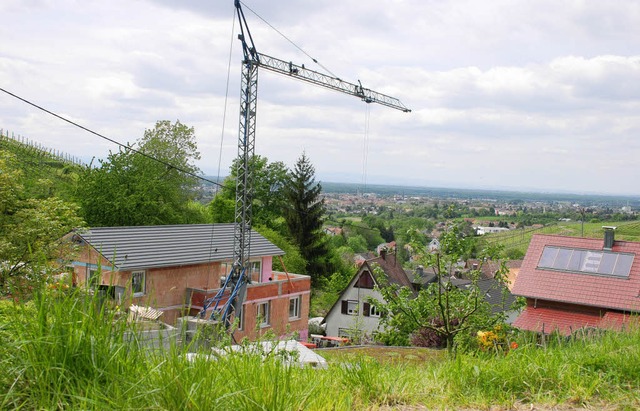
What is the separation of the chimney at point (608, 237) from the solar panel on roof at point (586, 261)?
0.97 feet

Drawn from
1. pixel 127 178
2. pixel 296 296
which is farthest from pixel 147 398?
pixel 127 178

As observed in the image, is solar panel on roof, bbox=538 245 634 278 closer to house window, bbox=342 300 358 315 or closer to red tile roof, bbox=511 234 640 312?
red tile roof, bbox=511 234 640 312

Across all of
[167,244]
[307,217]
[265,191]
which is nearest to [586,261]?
[167,244]

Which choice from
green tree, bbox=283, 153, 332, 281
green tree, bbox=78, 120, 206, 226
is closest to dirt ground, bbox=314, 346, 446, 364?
green tree, bbox=78, 120, 206, 226

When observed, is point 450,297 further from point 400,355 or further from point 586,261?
point 586,261

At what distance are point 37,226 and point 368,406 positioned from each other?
16239mm

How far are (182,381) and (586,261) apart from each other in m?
25.3

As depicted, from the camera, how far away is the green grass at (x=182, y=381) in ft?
10.1

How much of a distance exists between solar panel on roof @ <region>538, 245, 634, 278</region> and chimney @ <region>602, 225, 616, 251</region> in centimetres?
30

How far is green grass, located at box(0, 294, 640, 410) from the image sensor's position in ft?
10.1

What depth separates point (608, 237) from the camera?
2558 centimetres

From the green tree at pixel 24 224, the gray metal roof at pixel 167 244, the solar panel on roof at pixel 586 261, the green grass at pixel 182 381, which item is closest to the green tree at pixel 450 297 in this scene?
the green grass at pixel 182 381

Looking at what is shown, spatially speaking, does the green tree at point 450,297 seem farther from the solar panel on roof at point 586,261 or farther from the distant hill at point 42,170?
the distant hill at point 42,170

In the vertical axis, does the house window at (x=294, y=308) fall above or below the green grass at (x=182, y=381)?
below
